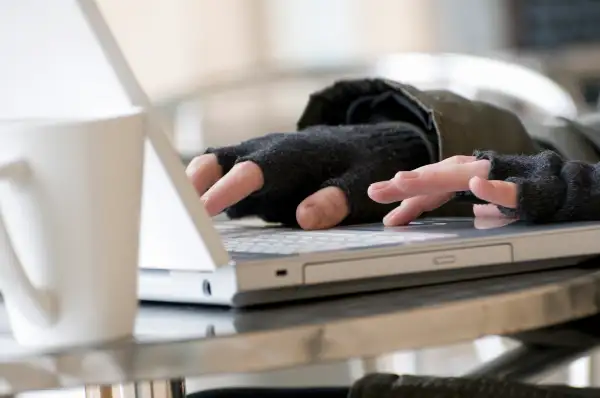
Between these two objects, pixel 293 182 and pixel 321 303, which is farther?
pixel 293 182

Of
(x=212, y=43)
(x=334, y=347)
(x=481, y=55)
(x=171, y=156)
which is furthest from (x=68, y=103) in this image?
(x=212, y=43)

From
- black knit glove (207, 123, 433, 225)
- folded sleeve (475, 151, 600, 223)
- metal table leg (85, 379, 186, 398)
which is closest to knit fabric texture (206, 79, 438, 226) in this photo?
black knit glove (207, 123, 433, 225)

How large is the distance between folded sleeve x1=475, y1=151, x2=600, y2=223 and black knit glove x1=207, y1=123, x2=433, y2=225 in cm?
10

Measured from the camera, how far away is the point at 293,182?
0.73m

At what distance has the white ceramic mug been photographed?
1.44 ft

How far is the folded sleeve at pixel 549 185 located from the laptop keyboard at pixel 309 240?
7 cm

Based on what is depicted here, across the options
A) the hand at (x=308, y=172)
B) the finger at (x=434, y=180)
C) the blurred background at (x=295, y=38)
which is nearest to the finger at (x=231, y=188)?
the hand at (x=308, y=172)

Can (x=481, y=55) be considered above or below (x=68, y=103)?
below

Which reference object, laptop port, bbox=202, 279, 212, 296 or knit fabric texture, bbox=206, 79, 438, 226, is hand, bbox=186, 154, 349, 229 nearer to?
knit fabric texture, bbox=206, 79, 438, 226

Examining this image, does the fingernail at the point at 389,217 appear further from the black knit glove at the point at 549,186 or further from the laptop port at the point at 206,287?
the laptop port at the point at 206,287

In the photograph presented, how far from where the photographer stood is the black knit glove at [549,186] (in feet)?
2.08

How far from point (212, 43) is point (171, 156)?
7.22 feet

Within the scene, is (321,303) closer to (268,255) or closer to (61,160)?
(268,255)

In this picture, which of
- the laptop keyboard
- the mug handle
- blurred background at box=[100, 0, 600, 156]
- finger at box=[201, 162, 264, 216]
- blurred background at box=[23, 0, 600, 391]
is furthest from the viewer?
blurred background at box=[100, 0, 600, 156]
